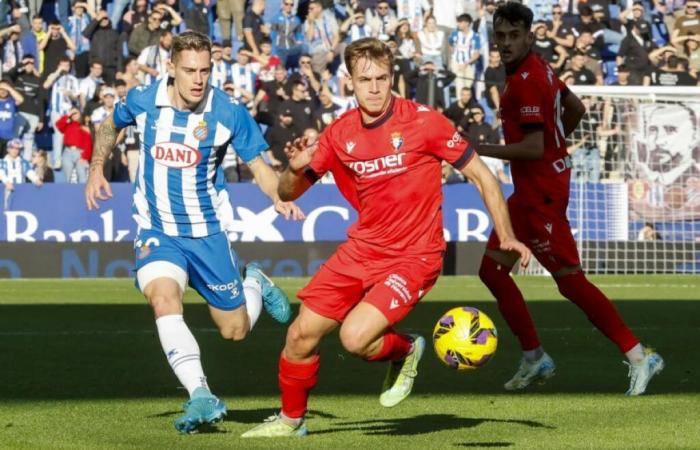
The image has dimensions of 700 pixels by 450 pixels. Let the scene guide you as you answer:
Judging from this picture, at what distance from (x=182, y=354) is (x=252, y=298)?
196 cm

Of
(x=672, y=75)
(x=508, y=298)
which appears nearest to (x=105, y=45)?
(x=672, y=75)

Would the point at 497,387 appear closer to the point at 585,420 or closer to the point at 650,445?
A: the point at 585,420

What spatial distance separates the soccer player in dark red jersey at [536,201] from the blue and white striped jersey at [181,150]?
6.00 ft

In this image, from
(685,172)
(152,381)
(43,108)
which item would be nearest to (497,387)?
(152,381)

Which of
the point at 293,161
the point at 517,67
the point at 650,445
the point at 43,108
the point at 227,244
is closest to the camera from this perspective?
the point at 650,445

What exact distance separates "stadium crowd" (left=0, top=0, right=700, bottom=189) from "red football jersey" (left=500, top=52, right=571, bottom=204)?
13029mm

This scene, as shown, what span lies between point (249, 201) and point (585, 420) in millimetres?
15251

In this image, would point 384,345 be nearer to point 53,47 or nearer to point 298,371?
point 298,371

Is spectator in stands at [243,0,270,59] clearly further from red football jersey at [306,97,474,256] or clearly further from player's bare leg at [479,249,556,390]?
red football jersey at [306,97,474,256]

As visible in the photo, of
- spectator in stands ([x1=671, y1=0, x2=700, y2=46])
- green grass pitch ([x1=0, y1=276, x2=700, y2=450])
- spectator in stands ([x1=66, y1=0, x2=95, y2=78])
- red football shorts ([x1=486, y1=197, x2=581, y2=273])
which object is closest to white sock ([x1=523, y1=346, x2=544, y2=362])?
green grass pitch ([x1=0, y1=276, x2=700, y2=450])

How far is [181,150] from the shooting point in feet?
26.9

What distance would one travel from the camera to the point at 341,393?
9.02 metres

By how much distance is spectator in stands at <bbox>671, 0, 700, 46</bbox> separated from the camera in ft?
88.2

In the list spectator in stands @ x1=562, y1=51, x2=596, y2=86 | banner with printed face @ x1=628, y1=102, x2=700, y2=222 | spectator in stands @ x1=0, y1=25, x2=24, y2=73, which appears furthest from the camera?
spectator in stands @ x1=562, y1=51, x2=596, y2=86
